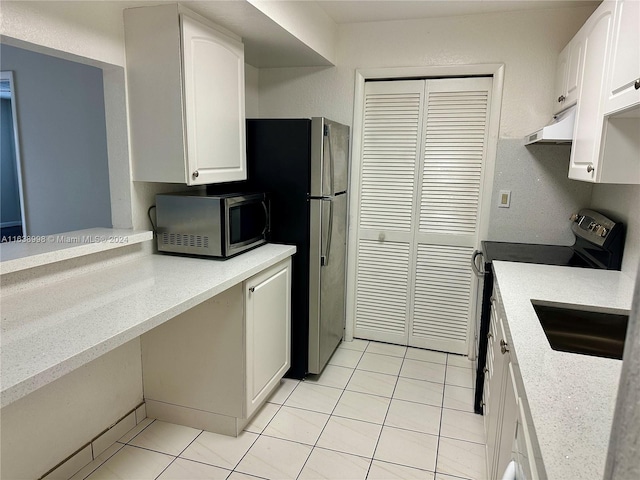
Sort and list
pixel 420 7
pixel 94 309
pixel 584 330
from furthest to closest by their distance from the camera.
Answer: pixel 420 7, pixel 584 330, pixel 94 309

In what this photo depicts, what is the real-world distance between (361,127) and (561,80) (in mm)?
1300

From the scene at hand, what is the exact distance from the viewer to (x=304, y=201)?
8.67ft

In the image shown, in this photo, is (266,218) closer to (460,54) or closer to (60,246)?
(60,246)

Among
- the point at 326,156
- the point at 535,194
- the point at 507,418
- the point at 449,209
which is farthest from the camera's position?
the point at 449,209

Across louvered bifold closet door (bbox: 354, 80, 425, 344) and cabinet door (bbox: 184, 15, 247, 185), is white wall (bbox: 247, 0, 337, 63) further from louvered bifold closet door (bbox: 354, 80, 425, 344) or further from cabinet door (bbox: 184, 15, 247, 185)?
louvered bifold closet door (bbox: 354, 80, 425, 344)

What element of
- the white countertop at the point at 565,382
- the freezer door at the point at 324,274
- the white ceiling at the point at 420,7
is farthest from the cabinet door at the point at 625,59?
the freezer door at the point at 324,274

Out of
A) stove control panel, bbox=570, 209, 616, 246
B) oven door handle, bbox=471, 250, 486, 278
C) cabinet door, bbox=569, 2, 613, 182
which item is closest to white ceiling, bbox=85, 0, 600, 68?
cabinet door, bbox=569, 2, 613, 182

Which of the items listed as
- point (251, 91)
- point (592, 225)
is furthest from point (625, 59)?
point (251, 91)

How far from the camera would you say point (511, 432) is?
124cm

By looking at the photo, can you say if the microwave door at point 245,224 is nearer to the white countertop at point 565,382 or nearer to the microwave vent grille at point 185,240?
the microwave vent grille at point 185,240

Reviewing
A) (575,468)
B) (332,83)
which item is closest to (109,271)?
(575,468)

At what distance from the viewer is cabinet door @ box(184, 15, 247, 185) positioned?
6.72 ft

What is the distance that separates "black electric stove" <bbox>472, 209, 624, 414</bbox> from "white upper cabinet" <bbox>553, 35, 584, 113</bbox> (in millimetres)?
658

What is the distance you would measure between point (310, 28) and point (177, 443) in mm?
2447
